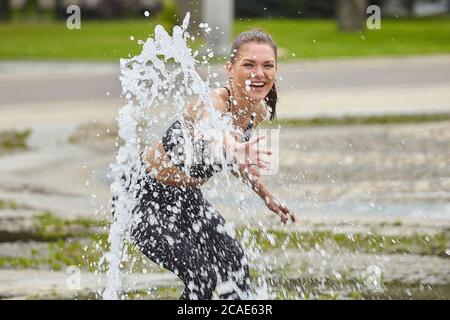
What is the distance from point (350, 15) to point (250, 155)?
1094 inches

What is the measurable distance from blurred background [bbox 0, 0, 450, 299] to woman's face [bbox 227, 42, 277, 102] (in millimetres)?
590

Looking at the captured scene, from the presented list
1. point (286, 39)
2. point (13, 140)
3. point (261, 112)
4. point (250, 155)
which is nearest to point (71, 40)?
point (286, 39)

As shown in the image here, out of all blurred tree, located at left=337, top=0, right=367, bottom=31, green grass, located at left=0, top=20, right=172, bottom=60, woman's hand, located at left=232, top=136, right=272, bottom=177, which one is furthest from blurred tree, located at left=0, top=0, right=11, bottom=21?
woman's hand, located at left=232, top=136, right=272, bottom=177

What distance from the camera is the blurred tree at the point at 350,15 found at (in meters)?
31.5

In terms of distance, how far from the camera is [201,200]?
213 inches

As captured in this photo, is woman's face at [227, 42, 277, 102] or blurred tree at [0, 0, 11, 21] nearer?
woman's face at [227, 42, 277, 102]

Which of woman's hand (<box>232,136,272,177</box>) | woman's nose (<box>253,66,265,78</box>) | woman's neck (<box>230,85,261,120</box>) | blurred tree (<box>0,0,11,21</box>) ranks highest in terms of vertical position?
woman's nose (<box>253,66,265,78</box>)

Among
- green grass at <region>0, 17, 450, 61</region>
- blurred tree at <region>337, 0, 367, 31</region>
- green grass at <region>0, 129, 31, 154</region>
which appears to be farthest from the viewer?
blurred tree at <region>337, 0, 367, 31</region>

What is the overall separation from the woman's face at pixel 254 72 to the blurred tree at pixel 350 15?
26482mm

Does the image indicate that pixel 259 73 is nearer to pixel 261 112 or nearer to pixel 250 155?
pixel 261 112

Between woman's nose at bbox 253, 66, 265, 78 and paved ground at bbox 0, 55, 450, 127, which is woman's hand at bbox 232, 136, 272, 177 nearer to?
woman's nose at bbox 253, 66, 265, 78

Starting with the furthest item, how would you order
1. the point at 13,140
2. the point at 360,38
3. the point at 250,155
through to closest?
the point at 360,38, the point at 13,140, the point at 250,155

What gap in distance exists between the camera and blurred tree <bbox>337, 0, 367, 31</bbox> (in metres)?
31.5
